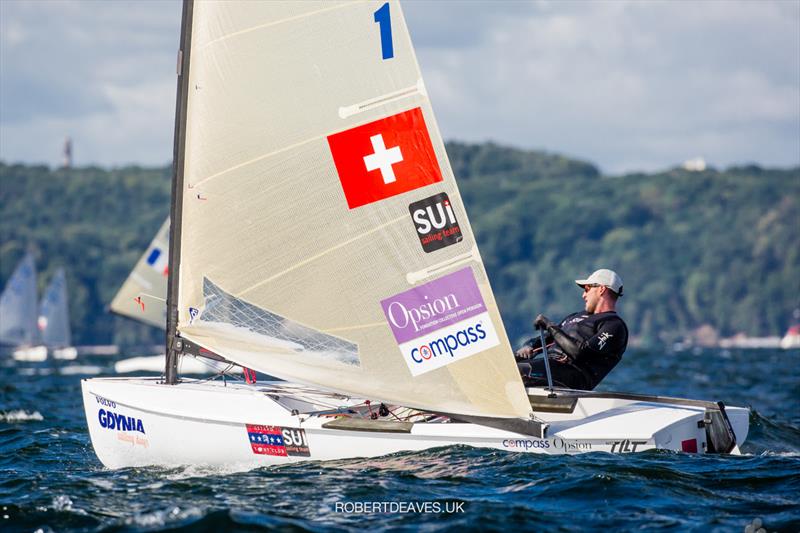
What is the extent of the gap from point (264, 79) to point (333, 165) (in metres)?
0.84

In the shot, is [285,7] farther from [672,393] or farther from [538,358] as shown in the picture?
[672,393]

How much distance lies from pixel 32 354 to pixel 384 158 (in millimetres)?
47058

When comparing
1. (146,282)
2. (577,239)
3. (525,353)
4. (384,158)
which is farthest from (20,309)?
(577,239)

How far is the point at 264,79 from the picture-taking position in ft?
30.7

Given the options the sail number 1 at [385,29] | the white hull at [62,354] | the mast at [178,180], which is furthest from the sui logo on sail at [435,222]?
the white hull at [62,354]

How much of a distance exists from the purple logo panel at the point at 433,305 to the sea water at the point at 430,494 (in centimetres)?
94

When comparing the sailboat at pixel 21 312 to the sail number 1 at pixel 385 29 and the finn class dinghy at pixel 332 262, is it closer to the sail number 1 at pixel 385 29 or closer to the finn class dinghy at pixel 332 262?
the finn class dinghy at pixel 332 262

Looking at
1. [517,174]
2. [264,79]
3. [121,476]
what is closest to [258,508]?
[121,476]

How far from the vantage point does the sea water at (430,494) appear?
767 cm

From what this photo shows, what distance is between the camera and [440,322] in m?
9.29

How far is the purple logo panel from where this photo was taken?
923cm

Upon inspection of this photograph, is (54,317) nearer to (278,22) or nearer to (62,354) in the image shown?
(62,354)

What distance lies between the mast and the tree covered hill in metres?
102

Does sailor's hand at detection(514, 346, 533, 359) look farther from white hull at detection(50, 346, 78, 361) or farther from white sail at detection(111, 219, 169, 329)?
white hull at detection(50, 346, 78, 361)
